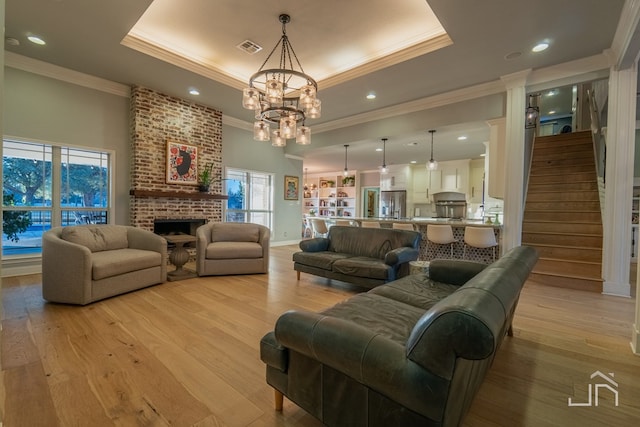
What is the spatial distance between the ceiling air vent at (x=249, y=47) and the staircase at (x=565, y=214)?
5.38 m

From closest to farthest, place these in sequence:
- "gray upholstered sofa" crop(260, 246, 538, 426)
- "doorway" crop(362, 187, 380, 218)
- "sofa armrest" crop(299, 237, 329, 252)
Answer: "gray upholstered sofa" crop(260, 246, 538, 426) → "sofa armrest" crop(299, 237, 329, 252) → "doorway" crop(362, 187, 380, 218)

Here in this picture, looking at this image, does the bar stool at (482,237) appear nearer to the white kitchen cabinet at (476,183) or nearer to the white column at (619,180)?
the white column at (619,180)

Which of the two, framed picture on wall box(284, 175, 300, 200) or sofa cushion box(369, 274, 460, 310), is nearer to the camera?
sofa cushion box(369, 274, 460, 310)

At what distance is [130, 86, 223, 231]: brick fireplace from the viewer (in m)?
4.94

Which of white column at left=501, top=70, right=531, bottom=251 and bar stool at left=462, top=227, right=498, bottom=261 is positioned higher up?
white column at left=501, top=70, right=531, bottom=251

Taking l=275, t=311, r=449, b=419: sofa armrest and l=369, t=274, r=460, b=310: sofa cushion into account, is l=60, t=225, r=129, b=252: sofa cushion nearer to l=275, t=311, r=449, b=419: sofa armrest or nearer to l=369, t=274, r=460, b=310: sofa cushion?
l=275, t=311, r=449, b=419: sofa armrest

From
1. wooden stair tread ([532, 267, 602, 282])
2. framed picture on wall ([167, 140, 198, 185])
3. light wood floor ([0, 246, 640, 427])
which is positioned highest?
framed picture on wall ([167, 140, 198, 185])

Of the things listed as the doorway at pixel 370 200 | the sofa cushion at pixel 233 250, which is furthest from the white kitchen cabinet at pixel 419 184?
the sofa cushion at pixel 233 250

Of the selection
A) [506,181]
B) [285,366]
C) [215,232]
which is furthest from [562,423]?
[215,232]

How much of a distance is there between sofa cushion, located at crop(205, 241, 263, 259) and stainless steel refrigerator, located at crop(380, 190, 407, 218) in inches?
276

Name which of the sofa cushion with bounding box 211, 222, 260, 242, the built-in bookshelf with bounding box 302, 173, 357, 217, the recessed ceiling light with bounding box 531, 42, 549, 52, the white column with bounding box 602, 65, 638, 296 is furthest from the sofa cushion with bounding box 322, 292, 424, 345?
the built-in bookshelf with bounding box 302, 173, 357, 217

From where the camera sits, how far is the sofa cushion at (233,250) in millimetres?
4223

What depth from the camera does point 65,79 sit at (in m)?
4.43

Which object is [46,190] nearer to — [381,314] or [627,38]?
[381,314]
